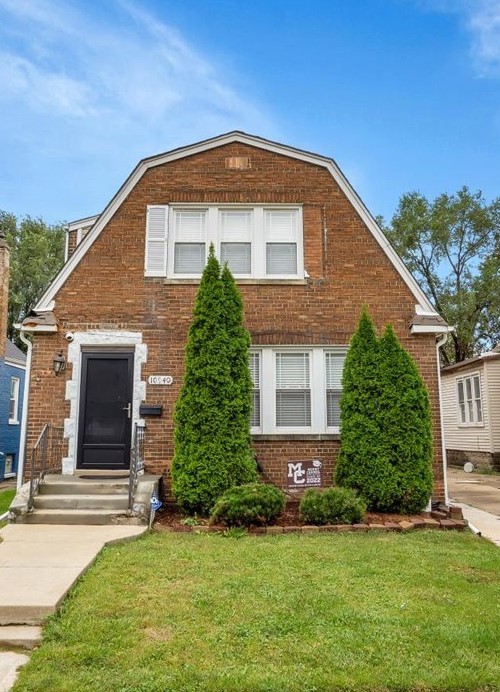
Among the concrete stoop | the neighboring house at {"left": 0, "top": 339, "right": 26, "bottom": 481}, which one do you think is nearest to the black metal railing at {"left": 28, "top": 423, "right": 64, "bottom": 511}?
the concrete stoop

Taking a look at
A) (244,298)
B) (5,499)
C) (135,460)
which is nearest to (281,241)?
(244,298)

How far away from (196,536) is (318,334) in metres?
4.05

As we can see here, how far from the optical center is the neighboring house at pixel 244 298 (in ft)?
28.2

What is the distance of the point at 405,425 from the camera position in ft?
25.4

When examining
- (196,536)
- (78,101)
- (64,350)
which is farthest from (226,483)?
(78,101)

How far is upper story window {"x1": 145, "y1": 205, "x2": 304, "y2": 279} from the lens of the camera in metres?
9.15

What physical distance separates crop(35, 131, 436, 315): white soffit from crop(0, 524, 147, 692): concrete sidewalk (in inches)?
163

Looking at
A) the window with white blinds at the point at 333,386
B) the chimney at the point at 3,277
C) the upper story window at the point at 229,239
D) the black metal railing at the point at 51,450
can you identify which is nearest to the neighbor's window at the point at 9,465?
the chimney at the point at 3,277

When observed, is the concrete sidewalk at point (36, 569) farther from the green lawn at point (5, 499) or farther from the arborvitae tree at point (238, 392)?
the green lawn at point (5, 499)

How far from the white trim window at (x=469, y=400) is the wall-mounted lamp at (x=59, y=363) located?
14.1m

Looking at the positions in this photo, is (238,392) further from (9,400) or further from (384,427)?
(9,400)

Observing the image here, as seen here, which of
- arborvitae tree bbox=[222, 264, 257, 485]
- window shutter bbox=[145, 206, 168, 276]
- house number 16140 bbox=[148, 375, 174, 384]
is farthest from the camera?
window shutter bbox=[145, 206, 168, 276]

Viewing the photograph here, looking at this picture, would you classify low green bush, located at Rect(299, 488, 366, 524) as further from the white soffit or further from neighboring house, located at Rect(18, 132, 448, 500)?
the white soffit

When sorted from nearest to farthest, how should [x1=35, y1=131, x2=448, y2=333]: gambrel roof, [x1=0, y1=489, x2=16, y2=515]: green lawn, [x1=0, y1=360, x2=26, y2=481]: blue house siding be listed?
[x1=35, y1=131, x2=448, y2=333]: gambrel roof < [x1=0, y1=489, x2=16, y2=515]: green lawn < [x1=0, y1=360, x2=26, y2=481]: blue house siding
